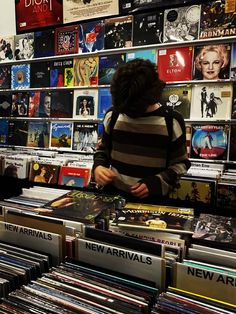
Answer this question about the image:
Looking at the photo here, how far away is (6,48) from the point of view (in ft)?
12.7

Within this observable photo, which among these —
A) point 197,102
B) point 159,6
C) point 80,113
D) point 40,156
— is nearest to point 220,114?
point 197,102

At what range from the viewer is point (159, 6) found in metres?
3.01

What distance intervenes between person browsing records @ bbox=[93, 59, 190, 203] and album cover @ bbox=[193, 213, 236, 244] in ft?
1.21

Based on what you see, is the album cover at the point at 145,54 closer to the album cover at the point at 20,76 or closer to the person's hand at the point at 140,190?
the album cover at the point at 20,76

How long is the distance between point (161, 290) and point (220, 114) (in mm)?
2308

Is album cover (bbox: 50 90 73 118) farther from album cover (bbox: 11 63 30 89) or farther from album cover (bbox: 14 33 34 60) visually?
album cover (bbox: 14 33 34 60)

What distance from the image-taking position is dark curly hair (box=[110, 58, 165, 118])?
52.2 inches

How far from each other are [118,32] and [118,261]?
281 centimetres

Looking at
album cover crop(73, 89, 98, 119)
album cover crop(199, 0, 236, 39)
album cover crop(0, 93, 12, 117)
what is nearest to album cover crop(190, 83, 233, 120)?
album cover crop(199, 0, 236, 39)

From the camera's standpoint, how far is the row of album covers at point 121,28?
2.77 metres

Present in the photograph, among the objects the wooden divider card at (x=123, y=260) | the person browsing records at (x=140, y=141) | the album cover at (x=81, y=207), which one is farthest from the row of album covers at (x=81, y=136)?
the wooden divider card at (x=123, y=260)

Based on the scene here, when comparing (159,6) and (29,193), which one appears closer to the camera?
(29,193)

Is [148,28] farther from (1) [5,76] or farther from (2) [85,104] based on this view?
(1) [5,76]

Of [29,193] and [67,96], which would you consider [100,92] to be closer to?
[67,96]
